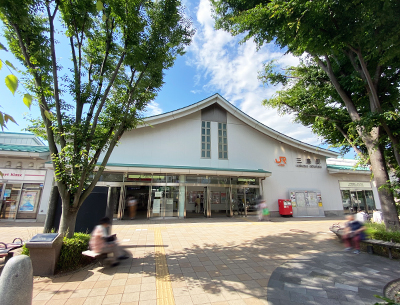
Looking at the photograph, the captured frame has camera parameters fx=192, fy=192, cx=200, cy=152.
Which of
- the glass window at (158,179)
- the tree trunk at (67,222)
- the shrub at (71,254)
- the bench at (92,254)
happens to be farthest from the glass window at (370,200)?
the tree trunk at (67,222)

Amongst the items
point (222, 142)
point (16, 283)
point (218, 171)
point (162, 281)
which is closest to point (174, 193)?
point (218, 171)

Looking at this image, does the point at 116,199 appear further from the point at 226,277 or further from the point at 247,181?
the point at 226,277

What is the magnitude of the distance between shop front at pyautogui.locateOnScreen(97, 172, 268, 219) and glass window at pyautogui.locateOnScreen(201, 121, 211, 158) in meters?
1.95

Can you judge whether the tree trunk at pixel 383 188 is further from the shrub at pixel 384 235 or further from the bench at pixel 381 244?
the bench at pixel 381 244

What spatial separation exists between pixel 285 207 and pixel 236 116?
28.1ft

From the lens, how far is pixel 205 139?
15836 millimetres

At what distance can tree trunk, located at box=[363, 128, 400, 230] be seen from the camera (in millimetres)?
6738

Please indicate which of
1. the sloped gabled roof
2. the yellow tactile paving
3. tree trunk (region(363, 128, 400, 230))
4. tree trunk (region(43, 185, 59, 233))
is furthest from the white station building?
the yellow tactile paving

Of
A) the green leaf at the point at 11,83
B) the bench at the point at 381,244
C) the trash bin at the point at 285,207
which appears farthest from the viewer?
the trash bin at the point at 285,207

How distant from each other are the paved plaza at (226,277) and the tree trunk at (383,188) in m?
1.71

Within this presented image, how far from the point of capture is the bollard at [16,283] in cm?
238

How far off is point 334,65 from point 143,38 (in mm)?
8939

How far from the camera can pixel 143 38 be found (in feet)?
20.5

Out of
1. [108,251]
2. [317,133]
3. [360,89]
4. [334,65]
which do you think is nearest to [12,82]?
[108,251]
